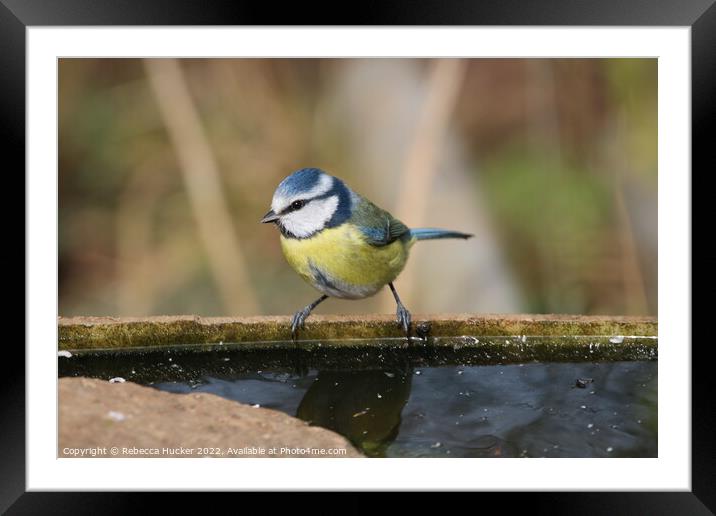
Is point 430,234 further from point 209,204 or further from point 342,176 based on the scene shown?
point 209,204

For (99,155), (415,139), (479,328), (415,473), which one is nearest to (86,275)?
A: (99,155)

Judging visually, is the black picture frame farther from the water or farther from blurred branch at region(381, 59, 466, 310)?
blurred branch at region(381, 59, 466, 310)

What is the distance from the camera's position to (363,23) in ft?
6.12

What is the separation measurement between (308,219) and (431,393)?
2.44ft

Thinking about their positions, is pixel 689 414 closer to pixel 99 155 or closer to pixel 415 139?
pixel 415 139

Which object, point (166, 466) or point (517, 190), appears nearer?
point (166, 466)

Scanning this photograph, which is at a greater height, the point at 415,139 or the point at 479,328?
the point at 415,139

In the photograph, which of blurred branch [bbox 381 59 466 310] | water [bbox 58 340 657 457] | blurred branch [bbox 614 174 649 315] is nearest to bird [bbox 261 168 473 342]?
water [bbox 58 340 657 457]

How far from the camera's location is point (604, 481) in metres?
1.87

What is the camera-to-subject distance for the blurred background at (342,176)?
A: 3.35 meters

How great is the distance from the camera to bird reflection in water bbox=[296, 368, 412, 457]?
185 cm

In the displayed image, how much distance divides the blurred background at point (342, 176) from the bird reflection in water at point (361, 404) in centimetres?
Result: 149

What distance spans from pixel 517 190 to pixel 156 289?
1.88 metres

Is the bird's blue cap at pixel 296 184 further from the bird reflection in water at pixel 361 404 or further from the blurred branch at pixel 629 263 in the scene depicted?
the blurred branch at pixel 629 263
